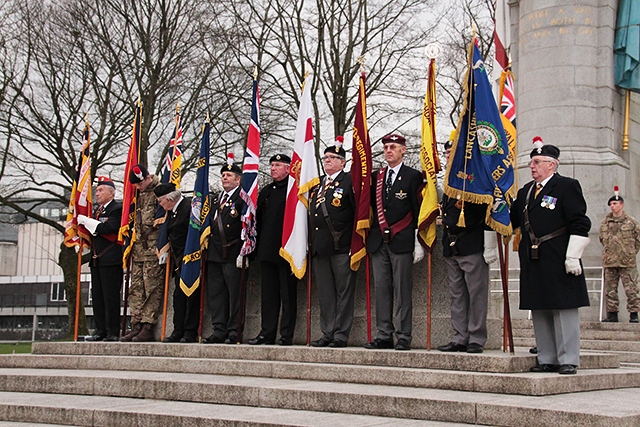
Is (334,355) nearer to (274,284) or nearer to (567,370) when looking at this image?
(274,284)

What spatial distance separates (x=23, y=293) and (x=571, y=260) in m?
55.3

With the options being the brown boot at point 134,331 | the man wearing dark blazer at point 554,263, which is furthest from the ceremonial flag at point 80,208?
the man wearing dark blazer at point 554,263

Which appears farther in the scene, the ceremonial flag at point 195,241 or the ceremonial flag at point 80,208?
the ceremonial flag at point 80,208

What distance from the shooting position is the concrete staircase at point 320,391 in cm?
588

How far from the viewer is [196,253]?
33.0ft

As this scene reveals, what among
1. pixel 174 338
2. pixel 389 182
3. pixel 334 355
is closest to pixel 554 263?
pixel 389 182

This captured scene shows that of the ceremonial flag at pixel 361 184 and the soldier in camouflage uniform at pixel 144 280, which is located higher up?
the ceremonial flag at pixel 361 184

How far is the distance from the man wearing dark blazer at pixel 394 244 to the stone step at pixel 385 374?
961mm

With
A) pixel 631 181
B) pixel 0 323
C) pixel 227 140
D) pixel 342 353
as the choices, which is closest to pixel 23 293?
pixel 0 323

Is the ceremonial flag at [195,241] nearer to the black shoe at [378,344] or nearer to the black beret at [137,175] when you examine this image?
the black beret at [137,175]

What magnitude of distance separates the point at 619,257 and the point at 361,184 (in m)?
5.65

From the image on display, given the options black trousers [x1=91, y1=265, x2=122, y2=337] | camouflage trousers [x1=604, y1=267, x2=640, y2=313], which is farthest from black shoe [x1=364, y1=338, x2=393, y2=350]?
camouflage trousers [x1=604, y1=267, x2=640, y2=313]

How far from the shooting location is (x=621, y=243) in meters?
12.7

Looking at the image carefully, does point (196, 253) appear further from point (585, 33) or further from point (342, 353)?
point (585, 33)
